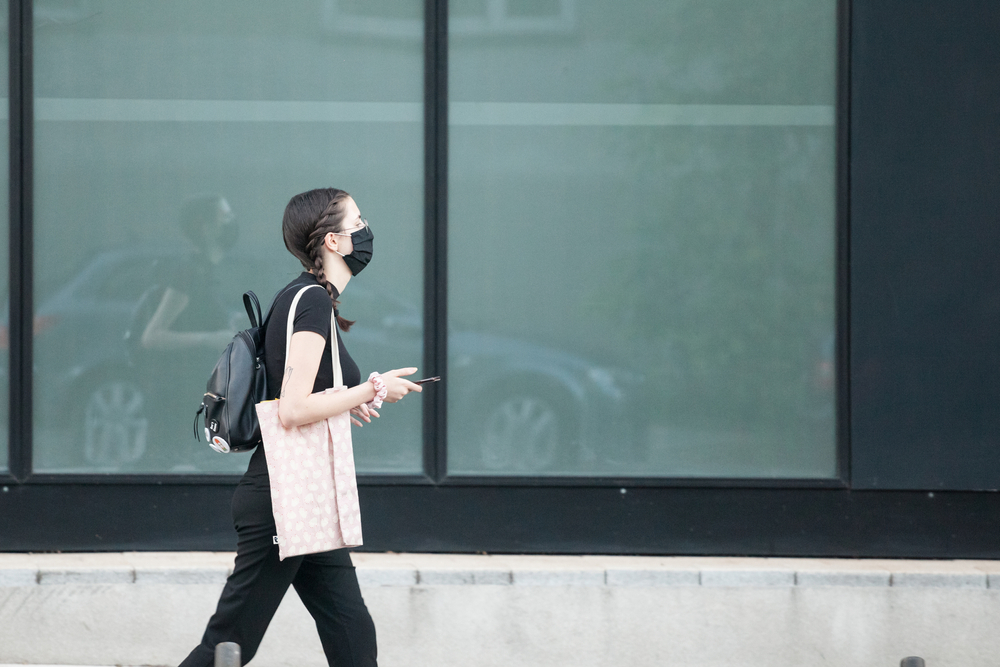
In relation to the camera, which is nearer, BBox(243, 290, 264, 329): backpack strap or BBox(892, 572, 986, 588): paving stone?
BBox(243, 290, 264, 329): backpack strap

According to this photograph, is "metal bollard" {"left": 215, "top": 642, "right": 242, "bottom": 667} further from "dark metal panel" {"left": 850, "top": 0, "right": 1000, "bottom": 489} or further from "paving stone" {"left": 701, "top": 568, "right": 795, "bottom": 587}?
"dark metal panel" {"left": 850, "top": 0, "right": 1000, "bottom": 489}

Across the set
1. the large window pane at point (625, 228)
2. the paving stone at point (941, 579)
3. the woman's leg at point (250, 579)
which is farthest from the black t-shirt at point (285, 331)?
the paving stone at point (941, 579)

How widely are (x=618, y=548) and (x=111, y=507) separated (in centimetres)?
293

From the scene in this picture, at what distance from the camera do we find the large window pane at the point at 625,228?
6285 millimetres

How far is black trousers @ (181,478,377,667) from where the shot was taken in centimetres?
355

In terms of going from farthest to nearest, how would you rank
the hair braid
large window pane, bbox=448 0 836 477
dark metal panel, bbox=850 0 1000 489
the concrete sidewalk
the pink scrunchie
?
1. large window pane, bbox=448 0 836 477
2. dark metal panel, bbox=850 0 1000 489
3. the concrete sidewalk
4. the hair braid
5. the pink scrunchie

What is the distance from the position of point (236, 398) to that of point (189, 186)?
10.3 ft

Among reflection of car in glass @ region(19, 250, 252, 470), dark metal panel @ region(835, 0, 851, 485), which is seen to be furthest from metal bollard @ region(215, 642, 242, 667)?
dark metal panel @ region(835, 0, 851, 485)

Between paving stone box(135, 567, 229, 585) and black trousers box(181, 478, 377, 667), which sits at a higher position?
black trousers box(181, 478, 377, 667)

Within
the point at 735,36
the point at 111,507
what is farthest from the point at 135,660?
the point at 735,36

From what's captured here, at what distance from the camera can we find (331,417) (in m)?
3.61

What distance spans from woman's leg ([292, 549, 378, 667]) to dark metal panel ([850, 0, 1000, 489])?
3526 millimetres

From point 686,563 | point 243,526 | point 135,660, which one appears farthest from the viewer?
point 686,563

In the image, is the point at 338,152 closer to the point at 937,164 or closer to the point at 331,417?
the point at 331,417
